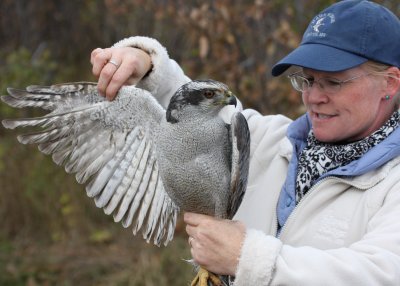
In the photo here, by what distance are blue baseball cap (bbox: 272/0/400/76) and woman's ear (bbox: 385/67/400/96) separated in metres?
0.03

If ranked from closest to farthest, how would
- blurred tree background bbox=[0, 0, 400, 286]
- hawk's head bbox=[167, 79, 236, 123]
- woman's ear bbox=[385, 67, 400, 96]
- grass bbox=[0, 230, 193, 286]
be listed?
hawk's head bbox=[167, 79, 236, 123] < woman's ear bbox=[385, 67, 400, 96] < blurred tree background bbox=[0, 0, 400, 286] < grass bbox=[0, 230, 193, 286]

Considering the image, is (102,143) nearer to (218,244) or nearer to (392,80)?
(218,244)

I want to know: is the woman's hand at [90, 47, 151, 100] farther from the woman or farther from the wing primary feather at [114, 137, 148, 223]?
the wing primary feather at [114, 137, 148, 223]

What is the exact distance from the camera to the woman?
2.15 m

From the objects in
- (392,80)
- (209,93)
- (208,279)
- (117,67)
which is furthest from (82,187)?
(392,80)

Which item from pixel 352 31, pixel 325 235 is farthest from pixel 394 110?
pixel 325 235

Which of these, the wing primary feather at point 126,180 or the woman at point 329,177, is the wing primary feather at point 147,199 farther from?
the woman at point 329,177

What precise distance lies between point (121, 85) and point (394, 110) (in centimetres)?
114

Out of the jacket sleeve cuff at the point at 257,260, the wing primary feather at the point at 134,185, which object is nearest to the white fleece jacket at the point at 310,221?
the jacket sleeve cuff at the point at 257,260

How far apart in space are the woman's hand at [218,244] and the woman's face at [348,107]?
1.97 feet

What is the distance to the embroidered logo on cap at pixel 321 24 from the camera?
2.63m

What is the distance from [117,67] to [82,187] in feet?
14.4

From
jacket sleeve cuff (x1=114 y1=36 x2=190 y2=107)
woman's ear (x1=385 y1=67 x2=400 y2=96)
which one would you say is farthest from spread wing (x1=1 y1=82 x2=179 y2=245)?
woman's ear (x1=385 y1=67 x2=400 y2=96)

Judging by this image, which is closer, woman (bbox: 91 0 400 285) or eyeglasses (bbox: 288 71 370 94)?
woman (bbox: 91 0 400 285)
